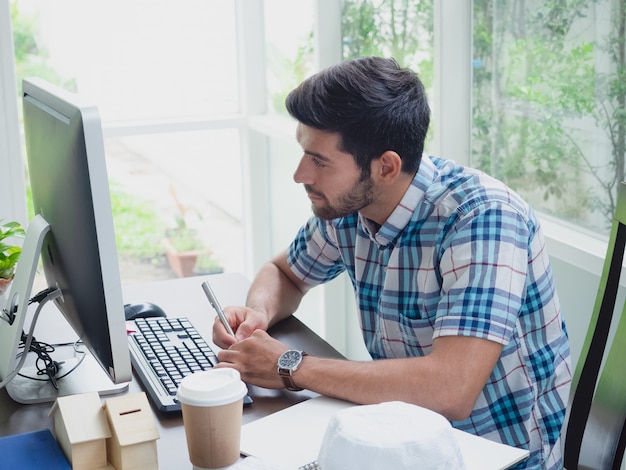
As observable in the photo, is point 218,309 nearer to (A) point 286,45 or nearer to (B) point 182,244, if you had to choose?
(A) point 286,45

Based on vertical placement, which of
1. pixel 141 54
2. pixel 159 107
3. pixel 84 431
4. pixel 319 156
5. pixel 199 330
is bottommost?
pixel 199 330

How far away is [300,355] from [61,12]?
239 centimetres

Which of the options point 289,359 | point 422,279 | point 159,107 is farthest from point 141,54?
point 289,359

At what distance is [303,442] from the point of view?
1096 mm

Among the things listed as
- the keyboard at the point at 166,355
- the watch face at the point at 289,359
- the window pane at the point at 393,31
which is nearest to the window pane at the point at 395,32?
the window pane at the point at 393,31

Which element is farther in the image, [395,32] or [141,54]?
[141,54]

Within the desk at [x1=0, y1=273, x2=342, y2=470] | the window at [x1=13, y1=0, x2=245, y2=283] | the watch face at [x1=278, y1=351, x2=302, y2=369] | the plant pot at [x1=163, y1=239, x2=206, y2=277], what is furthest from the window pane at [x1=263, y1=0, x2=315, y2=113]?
the watch face at [x1=278, y1=351, x2=302, y2=369]

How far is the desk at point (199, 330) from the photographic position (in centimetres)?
115

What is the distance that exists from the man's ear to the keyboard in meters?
0.42

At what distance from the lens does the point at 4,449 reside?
40.8 inches

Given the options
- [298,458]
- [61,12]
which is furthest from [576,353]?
[61,12]

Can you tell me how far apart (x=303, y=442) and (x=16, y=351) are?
0.47 metres

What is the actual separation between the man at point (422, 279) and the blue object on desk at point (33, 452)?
1.13ft

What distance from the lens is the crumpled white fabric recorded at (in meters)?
0.84
